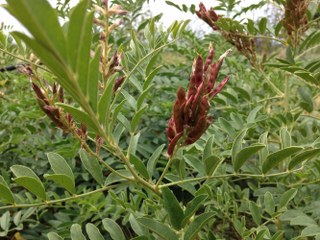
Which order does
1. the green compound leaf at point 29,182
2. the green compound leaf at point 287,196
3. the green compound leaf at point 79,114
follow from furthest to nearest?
1. the green compound leaf at point 287,196
2. the green compound leaf at point 29,182
3. the green compound leaf at point 79,114

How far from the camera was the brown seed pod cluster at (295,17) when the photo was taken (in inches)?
42.0

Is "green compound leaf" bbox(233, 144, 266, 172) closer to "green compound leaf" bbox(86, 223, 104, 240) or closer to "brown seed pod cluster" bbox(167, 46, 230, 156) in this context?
"brown seed pod cluster" bbox(167, 46, 230, 156)

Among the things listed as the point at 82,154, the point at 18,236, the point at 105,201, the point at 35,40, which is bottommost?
the point at 18,236

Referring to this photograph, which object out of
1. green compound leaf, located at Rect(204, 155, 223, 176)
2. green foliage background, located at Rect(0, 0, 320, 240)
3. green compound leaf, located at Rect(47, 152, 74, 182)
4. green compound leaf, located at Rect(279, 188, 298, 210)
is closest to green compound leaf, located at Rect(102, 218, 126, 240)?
green foliage background, located at Rect(0, 0, 320, 240)

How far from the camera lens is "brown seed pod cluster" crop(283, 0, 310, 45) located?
42.0 inches

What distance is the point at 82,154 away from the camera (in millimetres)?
841

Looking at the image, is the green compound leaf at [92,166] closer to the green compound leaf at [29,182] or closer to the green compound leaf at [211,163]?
the green compound leaf at [29,182]

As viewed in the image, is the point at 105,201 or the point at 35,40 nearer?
the point at 35,40

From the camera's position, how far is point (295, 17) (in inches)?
42.8

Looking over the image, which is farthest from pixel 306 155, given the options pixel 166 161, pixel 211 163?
pixel 166 161

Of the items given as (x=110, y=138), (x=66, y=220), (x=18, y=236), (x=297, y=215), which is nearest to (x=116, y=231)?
(x=110, y=138)

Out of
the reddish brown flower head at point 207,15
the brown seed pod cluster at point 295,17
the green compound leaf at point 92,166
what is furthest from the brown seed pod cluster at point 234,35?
the green compound leaf at point 92,166

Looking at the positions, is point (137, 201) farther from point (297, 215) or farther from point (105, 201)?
point (297, 215)

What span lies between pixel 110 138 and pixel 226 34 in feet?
2.42
